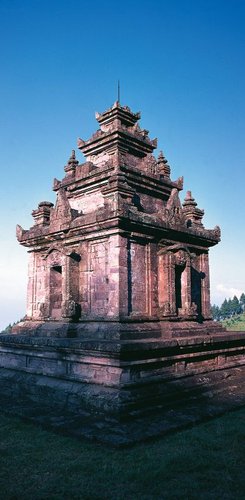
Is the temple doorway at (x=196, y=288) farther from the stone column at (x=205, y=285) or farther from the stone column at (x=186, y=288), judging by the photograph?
the stone column at (x=186, y=288)

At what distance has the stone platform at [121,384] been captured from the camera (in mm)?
7871

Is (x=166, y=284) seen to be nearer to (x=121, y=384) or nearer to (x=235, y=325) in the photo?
(x=121, y=384)

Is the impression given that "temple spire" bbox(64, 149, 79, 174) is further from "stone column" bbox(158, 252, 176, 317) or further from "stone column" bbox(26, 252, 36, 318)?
"stone column" bbox(158, 252, 176, 317)

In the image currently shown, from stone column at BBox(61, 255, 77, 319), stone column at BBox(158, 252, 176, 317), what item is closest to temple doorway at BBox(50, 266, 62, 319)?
stone column at BBox(61, 255, 77, 319)

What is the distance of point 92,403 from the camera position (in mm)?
8641

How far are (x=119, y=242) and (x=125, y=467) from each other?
18.4 feet

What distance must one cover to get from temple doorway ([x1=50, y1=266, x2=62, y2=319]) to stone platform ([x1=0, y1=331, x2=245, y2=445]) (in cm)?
113

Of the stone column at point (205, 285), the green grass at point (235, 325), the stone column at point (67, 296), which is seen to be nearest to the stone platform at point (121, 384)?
the stone column at point (67, 296)

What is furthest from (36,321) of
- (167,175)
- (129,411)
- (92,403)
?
(167,175)

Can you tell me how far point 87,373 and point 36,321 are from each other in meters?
4.18

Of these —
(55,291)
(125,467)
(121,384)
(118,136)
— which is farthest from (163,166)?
(125,467)

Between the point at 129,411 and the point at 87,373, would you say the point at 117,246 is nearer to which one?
the point at 87,373

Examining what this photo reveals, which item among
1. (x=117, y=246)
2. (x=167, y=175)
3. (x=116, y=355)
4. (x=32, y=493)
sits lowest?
(x=32, y=493)

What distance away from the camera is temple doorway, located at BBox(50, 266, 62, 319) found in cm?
1232
